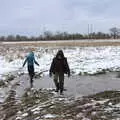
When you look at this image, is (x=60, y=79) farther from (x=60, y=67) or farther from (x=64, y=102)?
(x=64, y=102)

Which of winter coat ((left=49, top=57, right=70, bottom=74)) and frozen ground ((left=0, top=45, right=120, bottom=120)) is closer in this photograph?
frozen ground ((left=0, top=45, right=120, bottom=120))

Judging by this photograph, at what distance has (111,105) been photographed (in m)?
11.8

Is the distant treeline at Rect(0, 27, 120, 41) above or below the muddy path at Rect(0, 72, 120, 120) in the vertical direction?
below

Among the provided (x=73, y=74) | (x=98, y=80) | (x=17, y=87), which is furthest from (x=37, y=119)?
(x=73, y=74)

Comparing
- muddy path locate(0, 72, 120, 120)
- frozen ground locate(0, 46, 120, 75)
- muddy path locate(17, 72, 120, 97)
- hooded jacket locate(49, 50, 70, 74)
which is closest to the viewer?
muddy path locate(0, 72, 120, 120)

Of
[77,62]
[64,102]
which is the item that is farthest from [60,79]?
[77,62]

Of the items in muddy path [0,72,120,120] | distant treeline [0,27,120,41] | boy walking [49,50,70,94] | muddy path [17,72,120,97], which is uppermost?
boy walking [49,50,70,94]

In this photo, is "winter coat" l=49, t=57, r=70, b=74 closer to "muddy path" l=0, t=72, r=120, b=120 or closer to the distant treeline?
"muddy path" l=0, t=72, r=120, b=120

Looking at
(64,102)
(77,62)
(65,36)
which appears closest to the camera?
(64,102)

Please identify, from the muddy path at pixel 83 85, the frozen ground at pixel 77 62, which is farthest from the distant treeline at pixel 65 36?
the muddy path at pixel 83 85

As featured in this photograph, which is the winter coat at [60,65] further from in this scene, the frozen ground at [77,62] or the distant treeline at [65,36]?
the distant treeline at [65,36]

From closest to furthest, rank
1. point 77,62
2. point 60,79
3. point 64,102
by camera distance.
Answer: point 64,102 < point 60,79 < point 77,62

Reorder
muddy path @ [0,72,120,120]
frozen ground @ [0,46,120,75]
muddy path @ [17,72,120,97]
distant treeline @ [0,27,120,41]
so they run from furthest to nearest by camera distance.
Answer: distant treeline @ [0,27,120,41], frozen ground @ [0,46,120,75], muddy path @ [17,72,120,97], muddy path @ [0,72,120,120]

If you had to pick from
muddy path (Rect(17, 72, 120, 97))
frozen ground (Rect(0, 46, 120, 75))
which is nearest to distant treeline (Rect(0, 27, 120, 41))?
frozen ground (Rect(0, 46, 120, 75))
